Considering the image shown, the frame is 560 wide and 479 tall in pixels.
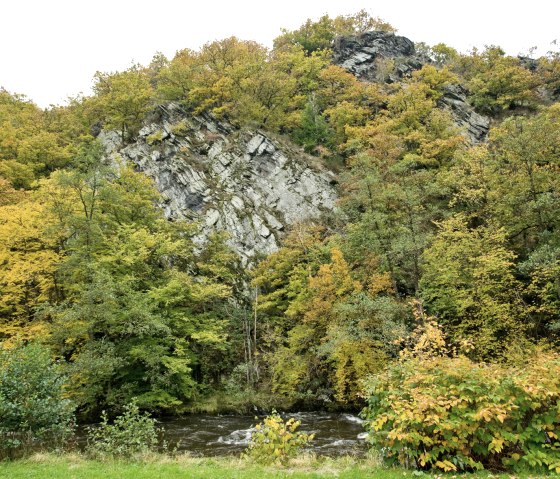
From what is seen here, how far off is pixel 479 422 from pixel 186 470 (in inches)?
264

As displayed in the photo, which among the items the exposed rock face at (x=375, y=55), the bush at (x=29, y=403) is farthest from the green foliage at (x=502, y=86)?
the bush at (x=29, y=403)

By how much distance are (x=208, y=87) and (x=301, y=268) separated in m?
30.2

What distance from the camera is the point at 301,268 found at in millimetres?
28797

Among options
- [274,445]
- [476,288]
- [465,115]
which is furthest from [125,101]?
[274,445]

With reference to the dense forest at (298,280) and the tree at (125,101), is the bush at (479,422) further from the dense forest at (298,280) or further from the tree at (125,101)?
the tree at (125,101)

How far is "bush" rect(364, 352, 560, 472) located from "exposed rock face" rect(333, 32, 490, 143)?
42.9 metres

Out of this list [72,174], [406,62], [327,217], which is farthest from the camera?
[406,62]

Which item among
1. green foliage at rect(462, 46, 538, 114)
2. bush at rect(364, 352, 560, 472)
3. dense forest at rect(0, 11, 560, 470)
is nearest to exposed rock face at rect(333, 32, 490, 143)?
green foliage at rect(462, 46, 538, 114)

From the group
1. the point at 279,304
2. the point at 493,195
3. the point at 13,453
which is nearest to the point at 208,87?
the point at 279,304

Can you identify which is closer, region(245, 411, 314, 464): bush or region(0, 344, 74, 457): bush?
region(245, 411, 314, 464): bush

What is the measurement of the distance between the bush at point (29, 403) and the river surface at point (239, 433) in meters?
4.08

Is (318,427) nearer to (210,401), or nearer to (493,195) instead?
(210,401)

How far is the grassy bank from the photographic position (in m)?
8.42

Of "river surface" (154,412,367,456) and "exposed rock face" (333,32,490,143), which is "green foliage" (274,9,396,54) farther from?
"river surface" (154,412,367,456)
